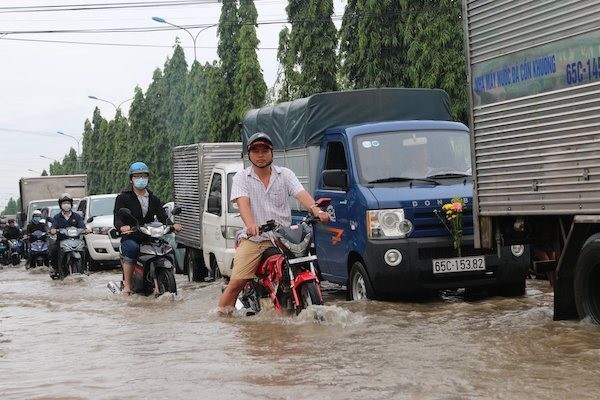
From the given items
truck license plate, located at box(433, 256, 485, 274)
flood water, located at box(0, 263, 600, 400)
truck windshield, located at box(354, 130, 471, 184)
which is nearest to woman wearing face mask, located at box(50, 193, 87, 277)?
flood water, located at box(0, 263, 600, 400)

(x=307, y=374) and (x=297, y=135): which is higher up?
(x=297, y=135)

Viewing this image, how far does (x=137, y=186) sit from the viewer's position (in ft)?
40.5

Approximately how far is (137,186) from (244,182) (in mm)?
3716

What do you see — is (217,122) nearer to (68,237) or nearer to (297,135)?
(68,237)

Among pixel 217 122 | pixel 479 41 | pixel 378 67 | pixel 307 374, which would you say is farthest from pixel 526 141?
pixel 217 122

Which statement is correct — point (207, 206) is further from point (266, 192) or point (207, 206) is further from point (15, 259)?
point (15, 259)

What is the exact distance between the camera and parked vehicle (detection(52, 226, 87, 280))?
18.2 m

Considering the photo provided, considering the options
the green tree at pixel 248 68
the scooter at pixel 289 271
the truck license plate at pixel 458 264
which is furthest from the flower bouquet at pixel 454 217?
the green tree at pixel 248 68

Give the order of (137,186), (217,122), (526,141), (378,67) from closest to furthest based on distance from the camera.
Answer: (526,141)
(137,186)
(378,67)
(217,122)

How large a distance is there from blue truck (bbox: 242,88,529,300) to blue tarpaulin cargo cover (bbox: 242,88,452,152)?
14mm

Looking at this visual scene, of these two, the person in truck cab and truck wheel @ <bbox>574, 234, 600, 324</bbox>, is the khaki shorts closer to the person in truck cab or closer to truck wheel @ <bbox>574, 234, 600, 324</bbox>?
the person in truck cab

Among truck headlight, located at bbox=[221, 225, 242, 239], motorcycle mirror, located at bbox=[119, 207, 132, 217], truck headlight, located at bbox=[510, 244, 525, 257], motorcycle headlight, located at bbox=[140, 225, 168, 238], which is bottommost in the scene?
truck headlight, located at bbox=[510, 244, 525, 257]

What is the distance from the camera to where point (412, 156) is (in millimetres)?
11039

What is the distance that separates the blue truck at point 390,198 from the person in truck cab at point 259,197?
151cm
